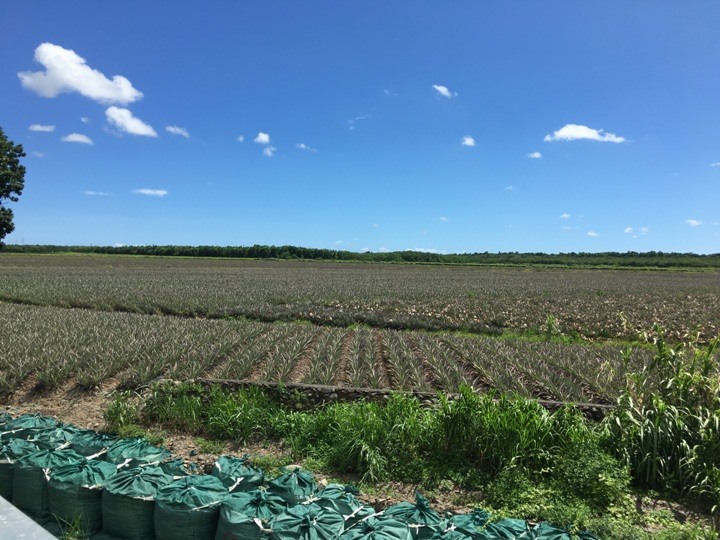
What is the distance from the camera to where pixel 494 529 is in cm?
324

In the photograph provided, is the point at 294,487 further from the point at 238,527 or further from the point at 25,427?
the point at 25,427

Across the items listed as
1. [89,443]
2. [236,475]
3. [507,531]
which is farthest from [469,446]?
[89,443]

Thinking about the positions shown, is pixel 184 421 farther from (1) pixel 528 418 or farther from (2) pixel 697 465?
(2) pixel 697 465

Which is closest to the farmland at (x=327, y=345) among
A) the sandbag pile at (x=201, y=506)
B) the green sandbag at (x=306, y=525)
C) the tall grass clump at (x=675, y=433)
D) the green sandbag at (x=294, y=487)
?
the tall grass clump at (x=675, y=433)

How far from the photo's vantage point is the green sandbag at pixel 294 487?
3.75 meters

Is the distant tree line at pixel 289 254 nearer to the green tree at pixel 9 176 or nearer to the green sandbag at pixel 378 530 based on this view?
the green tree at pixel 9 176

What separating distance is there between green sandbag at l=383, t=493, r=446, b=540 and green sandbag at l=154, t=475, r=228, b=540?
1303 mm

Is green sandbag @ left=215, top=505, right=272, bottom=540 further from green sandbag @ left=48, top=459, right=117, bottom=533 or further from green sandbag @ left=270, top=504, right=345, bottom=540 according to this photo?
green sandbag @ left=48, top=459, right=117, bottom=533

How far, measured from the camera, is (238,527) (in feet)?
10.4

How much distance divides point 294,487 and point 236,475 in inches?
25.3

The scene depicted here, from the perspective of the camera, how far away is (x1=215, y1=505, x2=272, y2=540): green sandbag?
313 cm

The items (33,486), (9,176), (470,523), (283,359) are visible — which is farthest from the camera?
(9,176)

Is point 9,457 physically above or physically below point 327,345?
above

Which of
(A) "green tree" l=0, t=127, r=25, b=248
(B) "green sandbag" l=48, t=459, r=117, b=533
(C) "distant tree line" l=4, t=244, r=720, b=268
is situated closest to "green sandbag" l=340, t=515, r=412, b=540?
(B) "green sandbag" l=48, t=459, r=117, b=533
